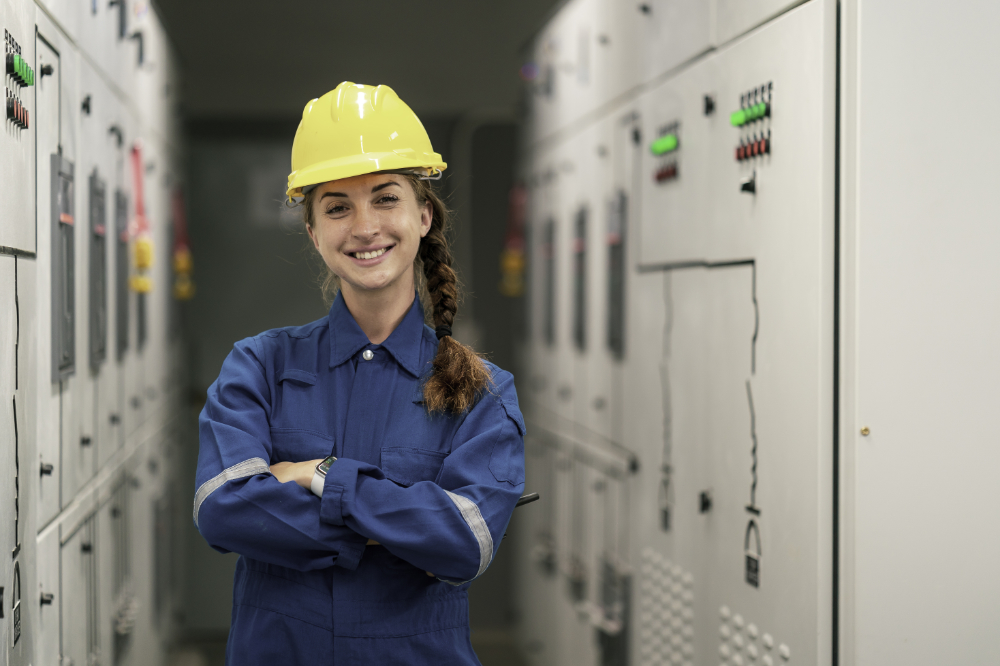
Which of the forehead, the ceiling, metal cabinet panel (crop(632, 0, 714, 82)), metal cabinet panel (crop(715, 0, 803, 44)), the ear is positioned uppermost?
the ceiling

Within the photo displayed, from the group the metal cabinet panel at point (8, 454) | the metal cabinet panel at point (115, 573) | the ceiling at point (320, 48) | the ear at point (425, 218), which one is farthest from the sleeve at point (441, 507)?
the ceiling at point (320, 48)

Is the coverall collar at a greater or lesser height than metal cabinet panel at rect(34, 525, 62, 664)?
greater

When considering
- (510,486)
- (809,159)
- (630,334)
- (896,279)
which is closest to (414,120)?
(510,486)

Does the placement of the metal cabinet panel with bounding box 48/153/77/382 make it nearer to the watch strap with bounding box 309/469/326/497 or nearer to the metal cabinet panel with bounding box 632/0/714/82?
the watch strap with bounding box 309/469/326/497

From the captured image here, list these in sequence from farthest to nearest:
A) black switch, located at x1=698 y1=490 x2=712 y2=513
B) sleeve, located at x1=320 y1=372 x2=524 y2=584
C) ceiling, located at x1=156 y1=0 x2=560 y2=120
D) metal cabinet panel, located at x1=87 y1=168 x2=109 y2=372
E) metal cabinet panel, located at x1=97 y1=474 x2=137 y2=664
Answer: ceiling, located at x1=156 y1=0 x2=560 y2=120, metal cabinet panel, located at x1=97 y1=474 x2=137 y2=664, metal cabinet panel, located at x1=87 y1=168 x2=109 y2=372, black switch, located at x1=698 y1=490 x2=712 y2=513, sleeve, located at x1=320 y1=372 x2=524 y2=584

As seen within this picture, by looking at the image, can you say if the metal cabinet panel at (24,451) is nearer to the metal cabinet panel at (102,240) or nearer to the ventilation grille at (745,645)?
the metal cabinet panel at (102,240)

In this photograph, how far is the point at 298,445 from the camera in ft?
4.31

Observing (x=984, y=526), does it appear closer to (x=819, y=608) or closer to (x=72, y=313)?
(x=819, y=608)

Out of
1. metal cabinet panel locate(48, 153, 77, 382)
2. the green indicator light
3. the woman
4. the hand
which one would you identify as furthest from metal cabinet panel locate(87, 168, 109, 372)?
the green indicator light

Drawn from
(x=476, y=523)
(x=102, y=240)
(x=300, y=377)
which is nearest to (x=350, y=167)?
(x=300, y=377)

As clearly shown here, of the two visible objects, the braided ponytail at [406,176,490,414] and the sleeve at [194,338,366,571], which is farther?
the braided ponytail at [406,176,490,414]

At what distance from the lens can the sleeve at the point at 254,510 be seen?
1.19m

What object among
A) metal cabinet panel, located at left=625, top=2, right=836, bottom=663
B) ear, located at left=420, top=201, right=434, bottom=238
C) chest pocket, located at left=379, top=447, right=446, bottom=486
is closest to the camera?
chest pocket, located at left=379, top=447, right=446, bottom=486

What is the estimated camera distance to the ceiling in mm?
3811
